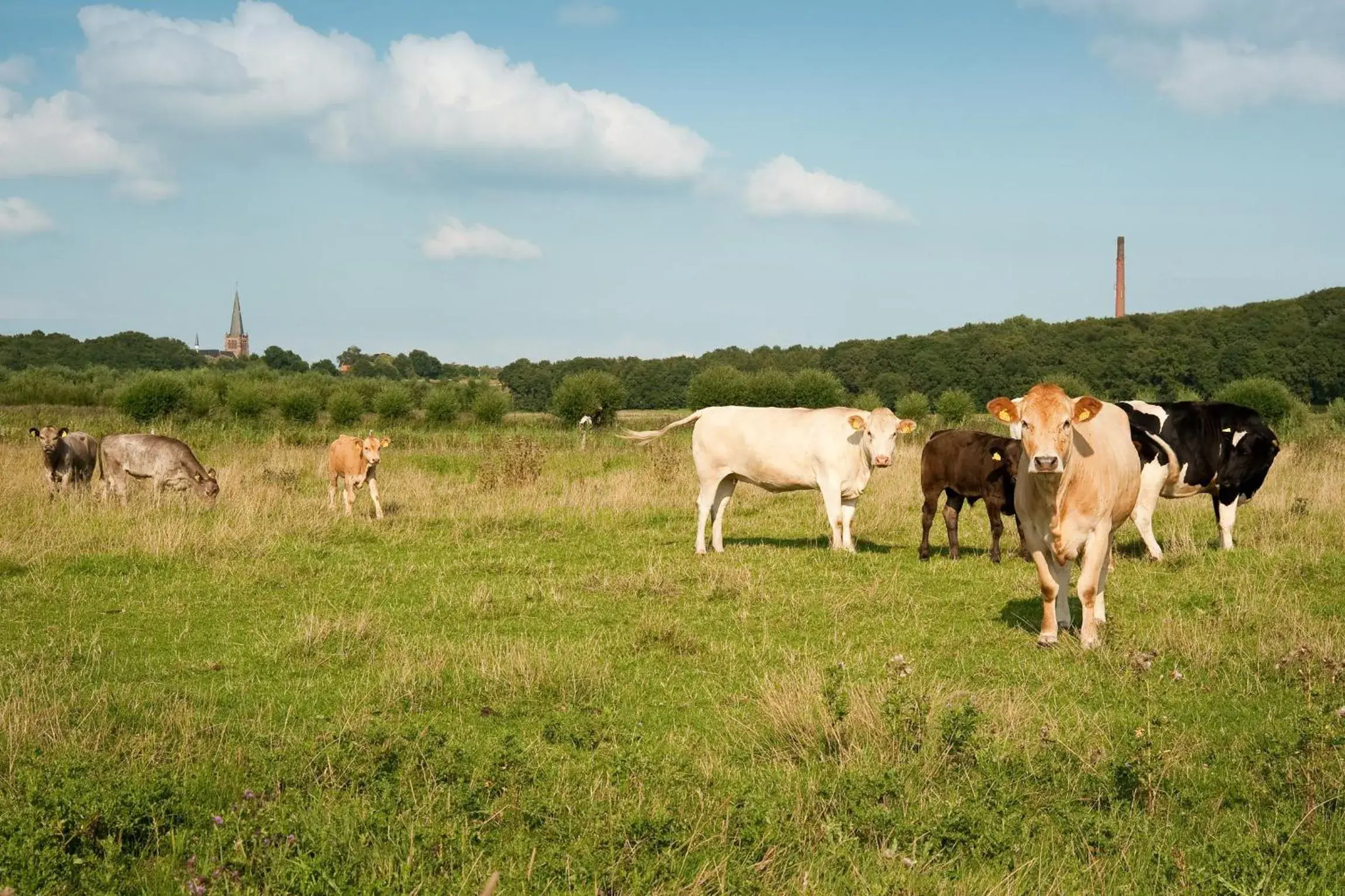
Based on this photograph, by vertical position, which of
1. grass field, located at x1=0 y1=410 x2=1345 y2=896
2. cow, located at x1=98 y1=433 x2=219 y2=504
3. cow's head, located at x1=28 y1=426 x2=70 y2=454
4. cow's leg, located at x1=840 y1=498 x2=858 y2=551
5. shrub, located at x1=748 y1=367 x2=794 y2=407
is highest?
shrub, located at x1=748 y1=367 x2=794 y2=407

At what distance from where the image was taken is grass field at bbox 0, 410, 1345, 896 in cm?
431

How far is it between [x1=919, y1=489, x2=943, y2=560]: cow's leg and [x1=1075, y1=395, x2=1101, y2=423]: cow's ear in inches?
181

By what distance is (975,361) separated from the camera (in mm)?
75875

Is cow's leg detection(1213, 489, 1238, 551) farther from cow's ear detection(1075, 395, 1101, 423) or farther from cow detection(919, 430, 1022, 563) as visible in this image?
cow's ear detection(1075, 395, 1101, 423)

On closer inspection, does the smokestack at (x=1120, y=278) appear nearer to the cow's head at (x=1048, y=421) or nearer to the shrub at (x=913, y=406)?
the shrub at (x=913, y=406)

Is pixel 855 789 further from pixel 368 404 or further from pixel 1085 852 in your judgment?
pixel 368 404

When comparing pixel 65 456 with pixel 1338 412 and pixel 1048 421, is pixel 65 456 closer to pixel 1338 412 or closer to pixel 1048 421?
pixel 1048 421

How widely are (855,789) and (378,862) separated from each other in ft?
7.06

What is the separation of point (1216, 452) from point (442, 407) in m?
45.3

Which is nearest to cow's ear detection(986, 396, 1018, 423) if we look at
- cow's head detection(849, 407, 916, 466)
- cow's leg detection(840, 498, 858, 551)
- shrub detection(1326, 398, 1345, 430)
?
cow's head detection(849, 407, 916, 466)

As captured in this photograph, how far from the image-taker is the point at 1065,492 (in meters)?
8.27

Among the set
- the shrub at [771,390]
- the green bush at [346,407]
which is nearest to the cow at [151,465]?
the green bush at [346,407]

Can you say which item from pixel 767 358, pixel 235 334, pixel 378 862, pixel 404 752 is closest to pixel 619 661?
pixel 404 752

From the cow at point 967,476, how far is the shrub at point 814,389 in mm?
44661
